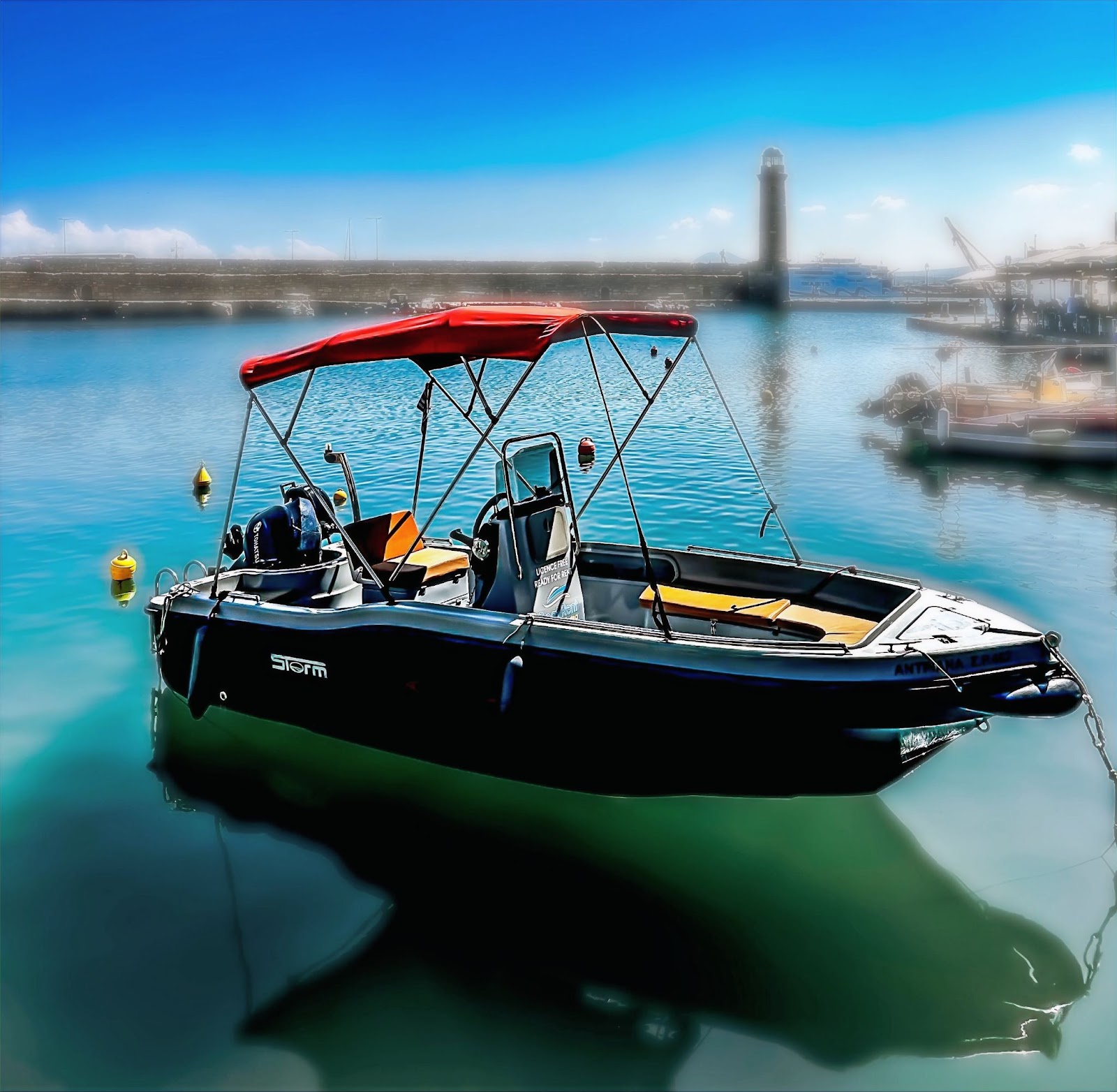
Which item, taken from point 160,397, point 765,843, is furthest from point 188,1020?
point 160,397

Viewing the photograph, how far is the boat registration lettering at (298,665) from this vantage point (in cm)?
770

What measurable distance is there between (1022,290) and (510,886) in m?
74.7

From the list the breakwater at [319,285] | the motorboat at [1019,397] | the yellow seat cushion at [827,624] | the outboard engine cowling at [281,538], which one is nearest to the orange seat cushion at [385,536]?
the outboard engine cowling at [281,538]

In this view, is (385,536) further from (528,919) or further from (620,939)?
(620,939)

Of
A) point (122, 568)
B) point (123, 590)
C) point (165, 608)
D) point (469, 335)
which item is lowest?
point (123, 590)

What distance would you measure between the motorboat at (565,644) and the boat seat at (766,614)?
0.02 metres

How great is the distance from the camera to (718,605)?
8.02 meters

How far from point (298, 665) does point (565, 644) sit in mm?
2356

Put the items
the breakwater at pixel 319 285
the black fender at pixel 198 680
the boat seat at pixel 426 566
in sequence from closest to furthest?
the black fender at pixel 198 680, the boat seat at pixel 426 566, the breakwater at pixel 319 285

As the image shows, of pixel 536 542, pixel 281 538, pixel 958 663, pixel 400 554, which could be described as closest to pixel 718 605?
pixel 536 542

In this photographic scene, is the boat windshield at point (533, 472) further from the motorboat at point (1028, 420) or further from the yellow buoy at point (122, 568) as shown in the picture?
the motorboat at point (1028, 420)

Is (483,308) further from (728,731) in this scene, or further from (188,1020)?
(188,1020)

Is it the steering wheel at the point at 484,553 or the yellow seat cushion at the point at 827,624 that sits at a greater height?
the steering wheel at the point at 484,553

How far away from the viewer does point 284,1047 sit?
17.8ft
